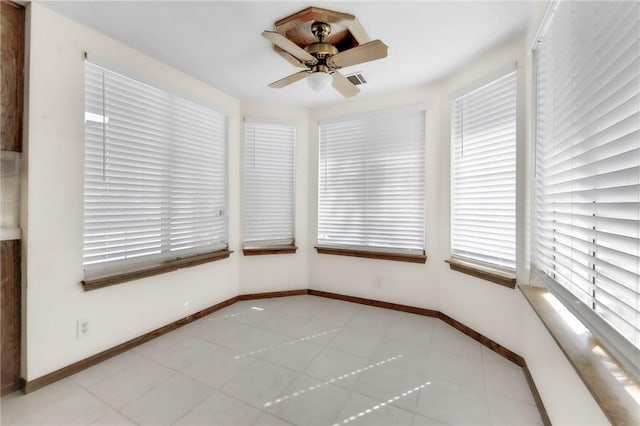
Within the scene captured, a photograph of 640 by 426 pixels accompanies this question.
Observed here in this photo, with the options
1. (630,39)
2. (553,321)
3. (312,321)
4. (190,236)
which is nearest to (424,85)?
(630,39)

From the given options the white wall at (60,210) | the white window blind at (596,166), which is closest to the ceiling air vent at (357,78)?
the white window blind at (596,166)

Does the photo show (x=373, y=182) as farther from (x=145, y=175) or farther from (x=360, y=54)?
(x=145, y=175)

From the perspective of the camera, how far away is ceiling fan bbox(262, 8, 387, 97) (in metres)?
1.72

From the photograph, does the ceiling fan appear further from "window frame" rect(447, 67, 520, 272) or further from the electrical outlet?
the electrical outlet

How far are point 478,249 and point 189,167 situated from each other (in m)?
2.98

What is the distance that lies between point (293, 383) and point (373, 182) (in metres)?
2.27

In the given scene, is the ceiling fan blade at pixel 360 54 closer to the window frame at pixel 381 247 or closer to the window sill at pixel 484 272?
the window frame at pixel 381 247

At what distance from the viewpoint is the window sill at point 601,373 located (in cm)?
78

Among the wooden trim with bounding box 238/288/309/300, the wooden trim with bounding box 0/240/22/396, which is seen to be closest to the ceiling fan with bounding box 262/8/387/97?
the wooden trim with bounding box 0/240/22/396

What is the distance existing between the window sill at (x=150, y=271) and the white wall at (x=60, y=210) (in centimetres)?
8

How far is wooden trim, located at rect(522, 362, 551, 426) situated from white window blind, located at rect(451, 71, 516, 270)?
0.75m

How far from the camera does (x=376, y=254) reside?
3.21m

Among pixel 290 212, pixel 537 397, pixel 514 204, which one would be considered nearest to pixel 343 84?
pixel 514 204

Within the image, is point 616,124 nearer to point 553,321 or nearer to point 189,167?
point 553,321
